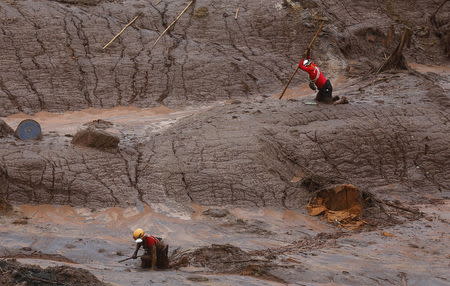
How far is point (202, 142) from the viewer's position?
43.2ft

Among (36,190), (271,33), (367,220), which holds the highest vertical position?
(271,33)

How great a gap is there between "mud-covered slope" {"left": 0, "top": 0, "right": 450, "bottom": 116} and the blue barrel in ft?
11.9

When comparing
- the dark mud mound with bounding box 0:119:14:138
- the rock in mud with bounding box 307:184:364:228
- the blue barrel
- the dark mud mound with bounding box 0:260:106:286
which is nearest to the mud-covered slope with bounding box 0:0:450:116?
the dark mud mound with bounding box 0:119:14:138

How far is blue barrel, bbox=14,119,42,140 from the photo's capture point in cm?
1284

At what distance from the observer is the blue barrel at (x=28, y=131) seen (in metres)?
12.8

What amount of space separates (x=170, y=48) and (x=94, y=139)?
22.7 feet

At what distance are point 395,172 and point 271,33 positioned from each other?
7302 millimetres

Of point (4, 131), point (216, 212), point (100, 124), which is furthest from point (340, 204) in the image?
point (4, 131)

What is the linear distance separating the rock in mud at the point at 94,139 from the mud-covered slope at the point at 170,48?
13.8 ft

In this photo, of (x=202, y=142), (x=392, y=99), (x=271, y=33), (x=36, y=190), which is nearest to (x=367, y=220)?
(x=202, y=142)

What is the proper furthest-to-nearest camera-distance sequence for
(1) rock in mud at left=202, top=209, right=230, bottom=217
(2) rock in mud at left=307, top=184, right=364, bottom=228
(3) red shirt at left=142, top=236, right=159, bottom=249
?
(2) rock in mud at left=307, top=184, right=364, bottom=228 < (1) rock in mud at left=202, top=209, right=230, bottom=217 < (3) red shirt at left=142, top=236, right=159, bottom=249

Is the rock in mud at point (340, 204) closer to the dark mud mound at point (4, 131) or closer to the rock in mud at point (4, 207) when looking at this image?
the rock in mud at point (4, 207)

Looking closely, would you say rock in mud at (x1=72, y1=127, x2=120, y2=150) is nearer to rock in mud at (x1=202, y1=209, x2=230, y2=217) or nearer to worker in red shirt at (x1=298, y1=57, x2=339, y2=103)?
rock in mud at (x1=202, y1=209, x2=230, y2=217)

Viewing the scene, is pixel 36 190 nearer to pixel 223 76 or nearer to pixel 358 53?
pixel 223 76
